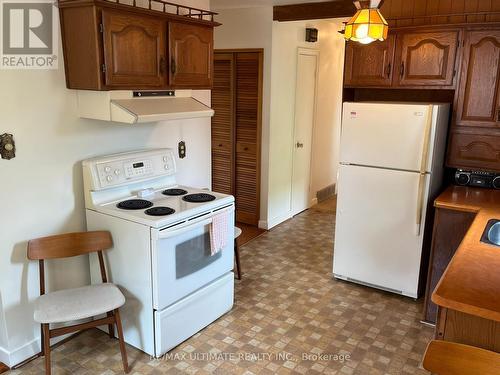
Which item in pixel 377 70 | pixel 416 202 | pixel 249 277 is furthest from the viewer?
pixel 249 277

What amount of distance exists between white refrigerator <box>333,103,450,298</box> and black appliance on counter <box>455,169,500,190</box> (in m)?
0.16

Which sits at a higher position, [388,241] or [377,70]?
[377,70]

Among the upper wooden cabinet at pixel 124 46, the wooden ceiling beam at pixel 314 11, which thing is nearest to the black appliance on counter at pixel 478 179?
the wooden ceiling beam at pixel 314 11

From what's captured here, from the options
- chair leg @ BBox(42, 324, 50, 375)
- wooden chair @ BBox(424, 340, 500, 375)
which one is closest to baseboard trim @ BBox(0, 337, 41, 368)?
chair leg @ BBox(42, 324, 50, 375)

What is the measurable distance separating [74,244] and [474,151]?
9.28 ft

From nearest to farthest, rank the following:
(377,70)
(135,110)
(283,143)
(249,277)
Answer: (135,110) → (377,70) → (249,277) → (283,143)

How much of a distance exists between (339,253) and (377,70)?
1.49 metres

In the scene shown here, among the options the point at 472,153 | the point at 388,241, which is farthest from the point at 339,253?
the point at 472,153

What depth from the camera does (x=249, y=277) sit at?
3.70 m

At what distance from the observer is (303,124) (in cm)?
525

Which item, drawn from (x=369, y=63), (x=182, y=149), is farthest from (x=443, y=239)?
(x=182, y=149)

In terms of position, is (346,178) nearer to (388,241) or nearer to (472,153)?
(388,241)

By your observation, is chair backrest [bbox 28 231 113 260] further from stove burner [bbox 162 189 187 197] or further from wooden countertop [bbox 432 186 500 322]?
wooden countertop [bbox 432 186 500 322]

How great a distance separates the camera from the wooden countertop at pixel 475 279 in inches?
63.8
